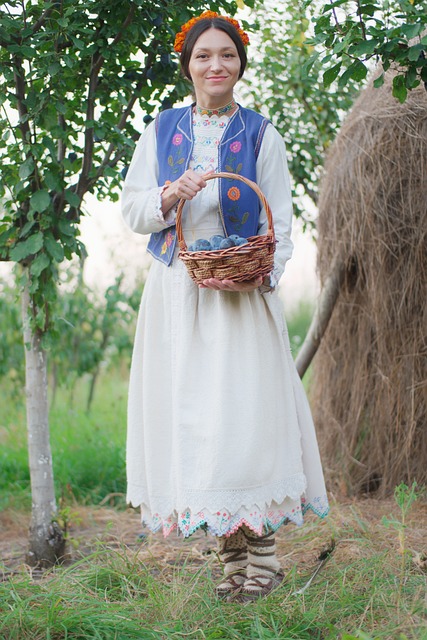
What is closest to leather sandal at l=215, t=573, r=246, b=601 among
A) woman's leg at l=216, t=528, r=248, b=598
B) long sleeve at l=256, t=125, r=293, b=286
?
woman's leg at l=216, t=528, r=248, b=598

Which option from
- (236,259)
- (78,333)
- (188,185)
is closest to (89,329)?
(78,333)

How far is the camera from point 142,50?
119 inches

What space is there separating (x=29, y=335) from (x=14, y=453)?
5.01 feet

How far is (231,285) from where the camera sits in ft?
7.59

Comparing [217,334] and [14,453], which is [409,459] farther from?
[14,453]

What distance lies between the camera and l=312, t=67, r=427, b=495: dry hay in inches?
137

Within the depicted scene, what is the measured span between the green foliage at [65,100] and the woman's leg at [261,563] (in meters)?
1.07

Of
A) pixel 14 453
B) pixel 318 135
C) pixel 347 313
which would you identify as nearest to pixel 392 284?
pixel 347 313

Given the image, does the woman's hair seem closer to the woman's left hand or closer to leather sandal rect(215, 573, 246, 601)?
the woman's left hand

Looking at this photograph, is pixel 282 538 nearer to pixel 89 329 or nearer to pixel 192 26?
pixel 192 26

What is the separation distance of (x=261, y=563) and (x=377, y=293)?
1.48 meters

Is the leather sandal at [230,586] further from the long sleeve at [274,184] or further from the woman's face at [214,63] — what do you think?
the woman's face at [214,63]

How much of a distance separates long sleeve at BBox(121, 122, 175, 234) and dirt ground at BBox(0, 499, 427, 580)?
1.06 metres

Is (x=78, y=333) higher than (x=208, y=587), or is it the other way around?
(x=78, y=333)
